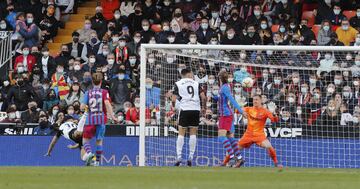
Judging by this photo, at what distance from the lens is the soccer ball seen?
25.3m

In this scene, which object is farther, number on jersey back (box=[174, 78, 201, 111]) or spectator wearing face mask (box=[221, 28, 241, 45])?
spectator wearing face mask (box=[221, 28, 241, 45])

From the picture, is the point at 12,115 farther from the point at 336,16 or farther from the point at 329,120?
the point at 336,16

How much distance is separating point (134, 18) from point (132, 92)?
4115mm

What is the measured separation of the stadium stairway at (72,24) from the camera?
33.4 metres

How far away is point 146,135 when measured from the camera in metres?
24.3

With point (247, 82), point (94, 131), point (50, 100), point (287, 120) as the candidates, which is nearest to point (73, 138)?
point (94, 131)

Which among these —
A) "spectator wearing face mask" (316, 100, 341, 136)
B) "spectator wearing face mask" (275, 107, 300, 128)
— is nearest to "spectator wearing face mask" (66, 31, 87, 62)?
"spectator wearing face mask" (275, 107, 300, 128)

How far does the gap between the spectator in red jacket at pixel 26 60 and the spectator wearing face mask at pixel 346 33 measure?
26.5 ft

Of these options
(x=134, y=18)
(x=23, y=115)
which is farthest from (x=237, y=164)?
(x=134, y=18)

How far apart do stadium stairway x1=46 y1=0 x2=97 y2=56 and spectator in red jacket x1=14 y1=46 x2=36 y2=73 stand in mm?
1216

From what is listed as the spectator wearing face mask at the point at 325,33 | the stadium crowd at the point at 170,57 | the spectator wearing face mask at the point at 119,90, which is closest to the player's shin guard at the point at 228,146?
the stadium crowd at the point at 170,57

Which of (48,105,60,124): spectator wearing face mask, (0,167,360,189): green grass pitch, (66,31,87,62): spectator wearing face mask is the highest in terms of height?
(66,31,87,62): spectator wearing face mask

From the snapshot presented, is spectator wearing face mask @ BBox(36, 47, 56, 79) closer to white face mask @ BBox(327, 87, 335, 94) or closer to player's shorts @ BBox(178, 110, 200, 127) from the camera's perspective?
white face mask @ BBox(327, 87, 335, 94)

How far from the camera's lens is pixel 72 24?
1337 inches
